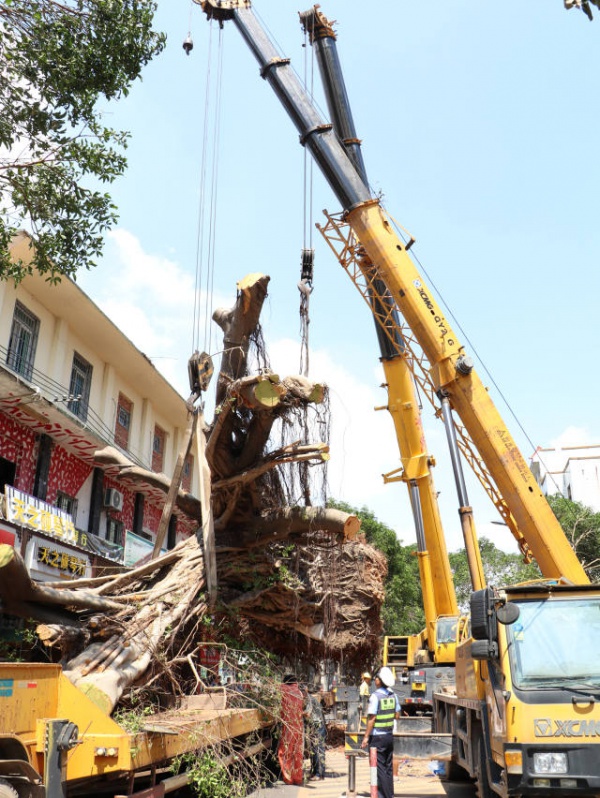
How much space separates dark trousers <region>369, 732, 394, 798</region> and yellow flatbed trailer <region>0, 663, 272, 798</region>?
8.59ft

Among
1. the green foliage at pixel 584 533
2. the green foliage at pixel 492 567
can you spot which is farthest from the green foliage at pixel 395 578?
the green foliage at pixel 584 533

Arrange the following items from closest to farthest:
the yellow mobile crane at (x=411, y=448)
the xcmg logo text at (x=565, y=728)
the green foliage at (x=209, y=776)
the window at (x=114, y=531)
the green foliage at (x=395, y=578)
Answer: the xcmg logo text at (x=565, y=728) → the green foliage at (x=209, y=776) → the yellow mobile crane at (x=411, y=448) → the window at (x=114, y=531) → the green foliage at (x=395, y=578)

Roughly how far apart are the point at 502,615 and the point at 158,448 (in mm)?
20648

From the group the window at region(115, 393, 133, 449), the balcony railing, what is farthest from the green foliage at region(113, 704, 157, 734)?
the window at region(115, 393, 133, 449)

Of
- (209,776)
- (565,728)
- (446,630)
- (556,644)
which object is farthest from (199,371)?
(446,630)

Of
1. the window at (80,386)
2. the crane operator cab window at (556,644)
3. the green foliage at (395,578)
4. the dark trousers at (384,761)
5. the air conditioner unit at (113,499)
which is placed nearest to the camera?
the crane operator cab window at (556,644)

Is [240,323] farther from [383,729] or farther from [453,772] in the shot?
[453,772]

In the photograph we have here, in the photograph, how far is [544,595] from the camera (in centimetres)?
654

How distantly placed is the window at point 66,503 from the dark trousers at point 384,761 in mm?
12300

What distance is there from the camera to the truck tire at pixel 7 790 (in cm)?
458

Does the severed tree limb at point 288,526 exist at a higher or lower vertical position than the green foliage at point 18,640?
higher

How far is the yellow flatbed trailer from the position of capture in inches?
188

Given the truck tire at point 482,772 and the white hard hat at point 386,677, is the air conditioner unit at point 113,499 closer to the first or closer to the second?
the white hard hat at point 386,677

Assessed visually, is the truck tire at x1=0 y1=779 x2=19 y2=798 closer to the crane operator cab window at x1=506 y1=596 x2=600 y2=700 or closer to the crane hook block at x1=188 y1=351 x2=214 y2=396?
the crane operator cab window at x1=506 y1=596 x2=600 y2=700
